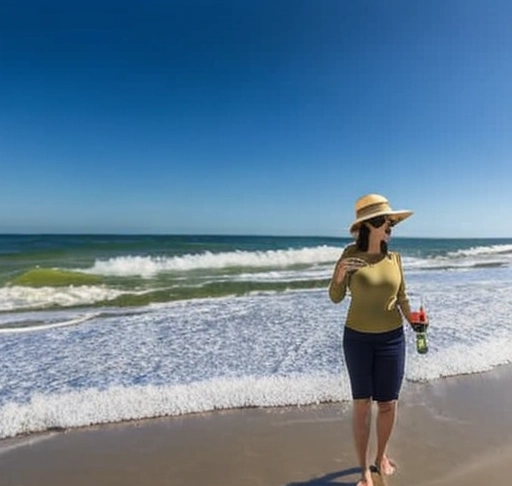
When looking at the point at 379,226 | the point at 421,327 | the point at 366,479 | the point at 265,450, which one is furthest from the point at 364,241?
the point at 265,450

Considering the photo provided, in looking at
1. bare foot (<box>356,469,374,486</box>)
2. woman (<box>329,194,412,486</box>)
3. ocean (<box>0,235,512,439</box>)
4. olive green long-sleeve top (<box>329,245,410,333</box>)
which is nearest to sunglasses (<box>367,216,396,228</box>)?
woman (<box>329,194,412,486</box>)

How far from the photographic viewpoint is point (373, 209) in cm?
325

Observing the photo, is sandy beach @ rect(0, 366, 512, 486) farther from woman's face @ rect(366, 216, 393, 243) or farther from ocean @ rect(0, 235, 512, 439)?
woman's face @ rect(366, 216, 393, 243)

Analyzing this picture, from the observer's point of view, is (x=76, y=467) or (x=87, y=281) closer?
(x=76, y=467)

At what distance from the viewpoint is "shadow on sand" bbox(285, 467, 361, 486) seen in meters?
3.40

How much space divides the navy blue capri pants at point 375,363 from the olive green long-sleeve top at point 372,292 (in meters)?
0.06

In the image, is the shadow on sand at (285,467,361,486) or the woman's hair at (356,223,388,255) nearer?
the woman's hair at (356,223,388,255)

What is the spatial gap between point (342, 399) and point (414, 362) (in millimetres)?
1499

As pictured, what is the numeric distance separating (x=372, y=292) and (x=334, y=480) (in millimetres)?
1344

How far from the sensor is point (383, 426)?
11.1 ft

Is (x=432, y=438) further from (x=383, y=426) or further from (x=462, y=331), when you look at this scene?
(x=462, y=331)

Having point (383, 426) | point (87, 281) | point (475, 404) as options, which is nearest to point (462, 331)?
point (475, 404)

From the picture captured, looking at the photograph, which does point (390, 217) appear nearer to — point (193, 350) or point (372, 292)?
point (372, 292)

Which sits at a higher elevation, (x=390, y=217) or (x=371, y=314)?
(x=390, y=217)
